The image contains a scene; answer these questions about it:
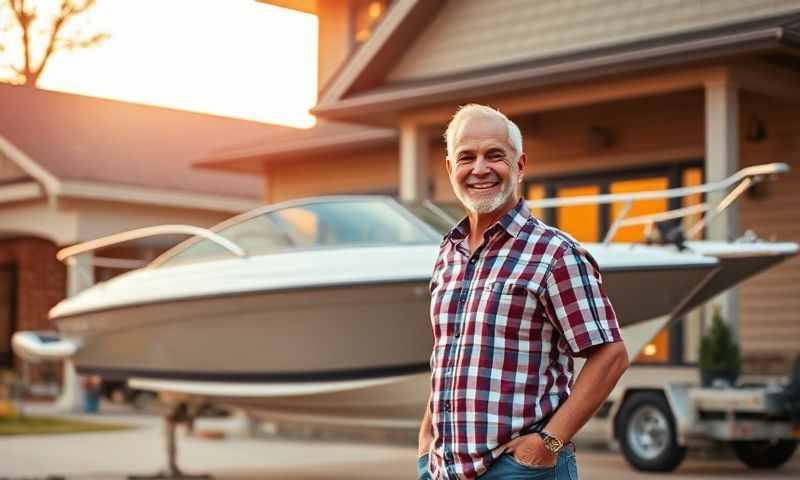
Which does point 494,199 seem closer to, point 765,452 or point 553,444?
point 553,444

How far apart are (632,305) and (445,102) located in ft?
19.2

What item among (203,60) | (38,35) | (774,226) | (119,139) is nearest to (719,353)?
(774,226)

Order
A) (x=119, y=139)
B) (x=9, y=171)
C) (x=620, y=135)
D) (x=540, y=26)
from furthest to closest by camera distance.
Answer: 1. (x=119, y=139)
2. (x=9, y=171)
3. (x=620, y=135)
4. (x=540, y=26)

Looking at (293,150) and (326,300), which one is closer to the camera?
(326,300)

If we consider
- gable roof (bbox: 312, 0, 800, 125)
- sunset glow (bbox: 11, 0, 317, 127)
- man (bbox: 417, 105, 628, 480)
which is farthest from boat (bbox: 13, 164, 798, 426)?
sunset glow (bbox: 11, 0, 317, 127)

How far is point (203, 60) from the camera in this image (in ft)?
70.7

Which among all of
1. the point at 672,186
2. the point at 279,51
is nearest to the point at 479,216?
the point at 672,186

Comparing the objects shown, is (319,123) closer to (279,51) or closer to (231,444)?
(279,51)

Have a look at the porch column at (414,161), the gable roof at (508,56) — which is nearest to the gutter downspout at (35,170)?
the gable roof at (508,56)

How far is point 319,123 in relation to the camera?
20938 millimetres

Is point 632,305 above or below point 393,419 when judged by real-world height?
→ above

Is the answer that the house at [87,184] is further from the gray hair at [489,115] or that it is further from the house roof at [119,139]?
the gray hair at [489,115]

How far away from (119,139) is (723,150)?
15770 mm

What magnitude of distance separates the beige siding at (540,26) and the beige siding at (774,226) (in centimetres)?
148
